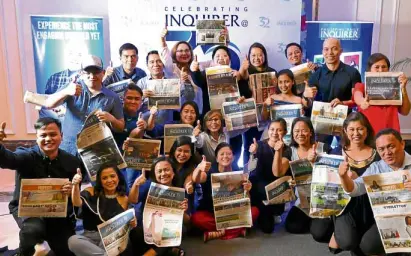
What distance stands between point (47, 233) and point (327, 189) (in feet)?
5.30

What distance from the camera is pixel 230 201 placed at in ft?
8.49

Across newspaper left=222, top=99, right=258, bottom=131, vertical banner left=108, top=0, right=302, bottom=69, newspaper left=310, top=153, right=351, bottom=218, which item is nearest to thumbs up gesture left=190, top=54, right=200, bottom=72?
newspaper left=222, top=99, right=258, bottom=131

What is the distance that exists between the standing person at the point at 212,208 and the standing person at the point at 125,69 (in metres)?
0.90

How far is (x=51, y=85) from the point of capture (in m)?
3.88

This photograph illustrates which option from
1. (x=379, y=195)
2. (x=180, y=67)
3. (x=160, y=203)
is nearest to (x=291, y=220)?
(x=379, y=195)

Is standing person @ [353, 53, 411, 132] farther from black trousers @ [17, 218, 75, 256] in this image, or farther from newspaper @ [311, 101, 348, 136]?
black trousers @ [17, 218, 75, 256]

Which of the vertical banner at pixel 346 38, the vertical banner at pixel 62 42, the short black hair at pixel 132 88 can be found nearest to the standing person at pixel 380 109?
the vertical banner at pixel 346 38

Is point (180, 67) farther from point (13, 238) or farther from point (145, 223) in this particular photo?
point (13, 238)

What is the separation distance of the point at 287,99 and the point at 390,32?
2218 mm

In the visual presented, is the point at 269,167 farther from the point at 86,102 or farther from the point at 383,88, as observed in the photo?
the point at 86,102

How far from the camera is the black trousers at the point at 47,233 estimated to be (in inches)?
84.7

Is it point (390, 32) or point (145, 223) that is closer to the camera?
point (145, 223)

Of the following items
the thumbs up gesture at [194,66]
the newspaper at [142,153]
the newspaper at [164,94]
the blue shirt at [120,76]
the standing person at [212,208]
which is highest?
the thumbs up gesture at [194,66]

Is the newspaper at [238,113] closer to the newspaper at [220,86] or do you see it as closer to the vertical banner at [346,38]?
the newspaper at [220,86]
